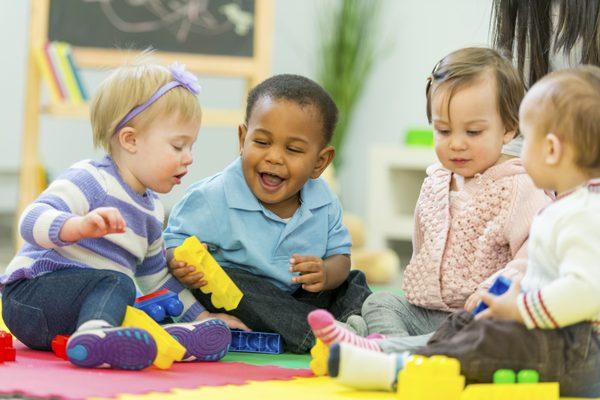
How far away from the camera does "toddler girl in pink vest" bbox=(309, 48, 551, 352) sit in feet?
5.84

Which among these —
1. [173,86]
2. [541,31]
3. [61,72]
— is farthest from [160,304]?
[61,72]

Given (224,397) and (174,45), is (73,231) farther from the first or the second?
(174,45)

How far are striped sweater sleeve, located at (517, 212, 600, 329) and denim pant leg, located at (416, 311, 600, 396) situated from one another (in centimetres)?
2

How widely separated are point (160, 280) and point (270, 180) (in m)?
0.28

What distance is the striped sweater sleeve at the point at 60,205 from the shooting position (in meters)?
1.64

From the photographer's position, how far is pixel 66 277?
170 cm

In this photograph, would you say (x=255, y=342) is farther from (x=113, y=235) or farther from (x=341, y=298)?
(x=113, y=235)

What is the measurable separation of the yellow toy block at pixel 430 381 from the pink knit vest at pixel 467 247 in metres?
0.45

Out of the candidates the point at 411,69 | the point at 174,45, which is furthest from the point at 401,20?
the point at 174,45

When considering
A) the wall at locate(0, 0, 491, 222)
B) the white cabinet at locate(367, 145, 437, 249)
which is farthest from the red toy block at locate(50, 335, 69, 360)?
the wall at locate(0, 0, 491, 222)

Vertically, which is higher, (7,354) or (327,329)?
(327,329)

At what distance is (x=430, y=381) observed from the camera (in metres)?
1.34

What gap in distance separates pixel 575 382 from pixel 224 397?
0.48 meters

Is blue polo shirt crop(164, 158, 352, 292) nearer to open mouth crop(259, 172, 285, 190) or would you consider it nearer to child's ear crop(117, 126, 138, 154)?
open mouth crop(259, 172, 285, 190)
